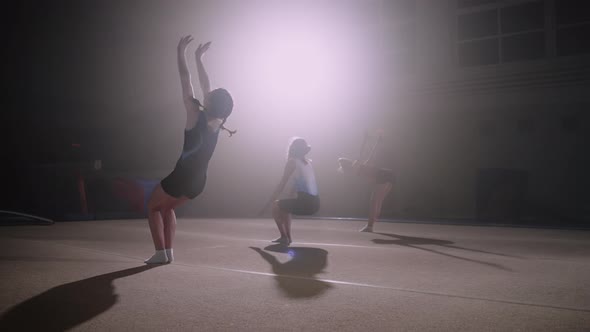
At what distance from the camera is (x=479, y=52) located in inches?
561

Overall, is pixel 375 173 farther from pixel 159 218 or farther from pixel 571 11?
pixel 571 11

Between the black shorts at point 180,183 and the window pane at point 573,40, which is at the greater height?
the window pane at point 573,40

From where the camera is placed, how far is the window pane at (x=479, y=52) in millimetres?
14172

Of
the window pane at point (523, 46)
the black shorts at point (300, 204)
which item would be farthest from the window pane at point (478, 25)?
the black shorts at point (300, 204)

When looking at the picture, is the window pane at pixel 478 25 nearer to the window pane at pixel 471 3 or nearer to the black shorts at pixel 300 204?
the window pane at pixel 471 3

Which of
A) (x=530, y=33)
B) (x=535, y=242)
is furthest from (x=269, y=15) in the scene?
(x=535, y=242)

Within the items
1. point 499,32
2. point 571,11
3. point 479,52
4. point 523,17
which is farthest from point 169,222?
point 571,11

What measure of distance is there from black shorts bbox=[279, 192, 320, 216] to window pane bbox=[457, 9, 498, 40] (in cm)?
951

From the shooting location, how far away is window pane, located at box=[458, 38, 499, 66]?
14.2m

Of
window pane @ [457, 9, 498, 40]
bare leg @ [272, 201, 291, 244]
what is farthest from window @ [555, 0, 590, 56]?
bare leg @ [272, 201, 291, 244]

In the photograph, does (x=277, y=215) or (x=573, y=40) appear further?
(x=573, y=40)

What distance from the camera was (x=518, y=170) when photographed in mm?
13047

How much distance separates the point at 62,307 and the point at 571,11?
14210 mm

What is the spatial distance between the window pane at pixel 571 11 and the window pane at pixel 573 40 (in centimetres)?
22
